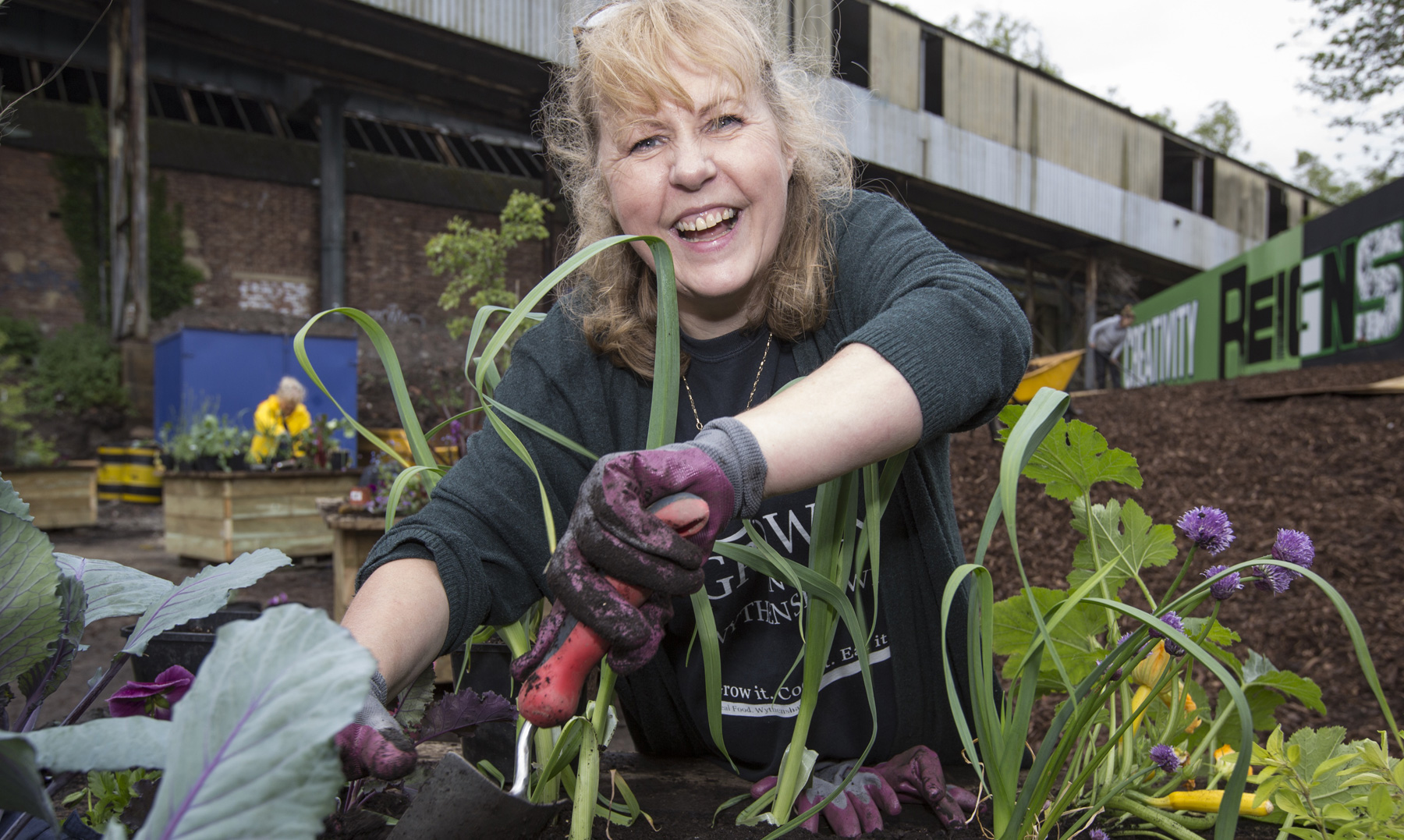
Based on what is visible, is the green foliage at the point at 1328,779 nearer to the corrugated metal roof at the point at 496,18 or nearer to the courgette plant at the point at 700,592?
the courgette plant at the point at 700,592

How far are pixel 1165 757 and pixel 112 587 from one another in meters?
0.85

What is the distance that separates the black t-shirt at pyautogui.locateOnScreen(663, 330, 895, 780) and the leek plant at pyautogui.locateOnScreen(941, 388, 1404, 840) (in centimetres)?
30

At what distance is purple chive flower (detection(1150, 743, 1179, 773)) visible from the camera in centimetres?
74

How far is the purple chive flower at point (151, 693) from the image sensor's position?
23.4 inches

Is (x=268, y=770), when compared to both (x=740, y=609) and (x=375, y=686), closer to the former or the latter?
(x=375, y=686)

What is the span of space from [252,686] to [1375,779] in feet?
2.66

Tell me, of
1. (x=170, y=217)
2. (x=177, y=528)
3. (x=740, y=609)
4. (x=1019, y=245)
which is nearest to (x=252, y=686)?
(x=740, y=609)

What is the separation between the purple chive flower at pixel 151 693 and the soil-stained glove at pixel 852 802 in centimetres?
50

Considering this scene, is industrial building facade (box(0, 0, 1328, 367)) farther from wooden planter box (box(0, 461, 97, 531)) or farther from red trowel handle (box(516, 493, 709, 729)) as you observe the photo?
red trowel handle (box(516, 493, 709, 729))

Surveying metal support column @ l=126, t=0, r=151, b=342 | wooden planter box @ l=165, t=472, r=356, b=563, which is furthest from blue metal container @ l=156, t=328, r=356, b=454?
wooden planter box @ l=165, t=472, r=356, b=563

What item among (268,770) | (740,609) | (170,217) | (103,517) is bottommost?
(103,517)

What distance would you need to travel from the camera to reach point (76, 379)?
10.3 metres

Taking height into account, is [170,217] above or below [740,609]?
above

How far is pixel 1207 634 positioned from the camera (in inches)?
31.0
